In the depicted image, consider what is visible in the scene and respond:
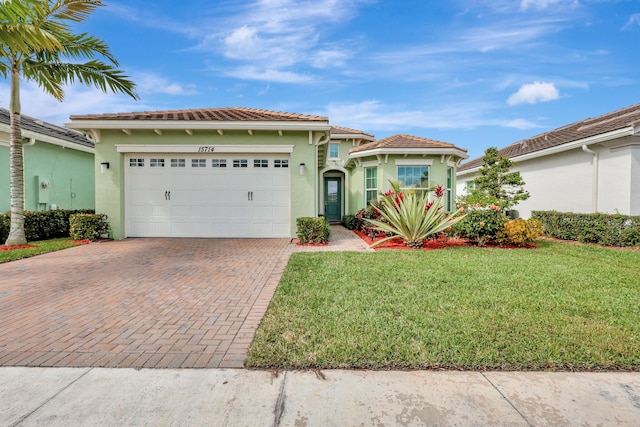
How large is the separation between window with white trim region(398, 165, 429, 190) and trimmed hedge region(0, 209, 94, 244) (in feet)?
41.6

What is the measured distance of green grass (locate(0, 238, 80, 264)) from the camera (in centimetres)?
724

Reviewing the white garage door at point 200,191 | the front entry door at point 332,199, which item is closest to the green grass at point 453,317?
the white garage door at point 200,191

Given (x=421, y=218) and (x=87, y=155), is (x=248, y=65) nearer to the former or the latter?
(x=87, y=155)

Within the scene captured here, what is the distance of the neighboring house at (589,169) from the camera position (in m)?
9.27

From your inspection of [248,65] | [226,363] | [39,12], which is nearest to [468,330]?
[226,363]

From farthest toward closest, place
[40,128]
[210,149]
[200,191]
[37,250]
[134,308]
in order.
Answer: [40,128]
[200,191]
[210,149]
[37,250]
[134,308]

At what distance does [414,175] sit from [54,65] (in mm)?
12601

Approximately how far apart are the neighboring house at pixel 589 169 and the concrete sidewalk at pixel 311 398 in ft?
32.2

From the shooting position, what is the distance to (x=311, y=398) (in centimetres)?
225

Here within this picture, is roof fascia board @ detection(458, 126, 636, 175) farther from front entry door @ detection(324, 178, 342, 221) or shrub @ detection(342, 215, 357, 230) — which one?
front entry door @ detection(324, 178, 342, 221)

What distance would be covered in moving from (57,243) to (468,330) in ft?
36.2

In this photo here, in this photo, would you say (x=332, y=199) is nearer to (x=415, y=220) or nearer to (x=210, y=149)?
(x=210, y=149)

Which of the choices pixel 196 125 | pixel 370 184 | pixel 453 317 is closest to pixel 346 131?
pixel 370 184

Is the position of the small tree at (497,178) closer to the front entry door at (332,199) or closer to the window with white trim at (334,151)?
the front entry door at (332,199)
